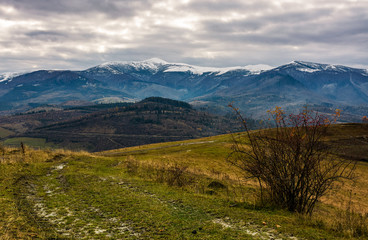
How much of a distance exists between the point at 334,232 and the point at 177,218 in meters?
5.88

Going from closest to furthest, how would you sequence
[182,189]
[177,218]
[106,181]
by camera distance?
[177,218], [182,189], [106,181]

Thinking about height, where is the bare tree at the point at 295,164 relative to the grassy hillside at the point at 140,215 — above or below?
above

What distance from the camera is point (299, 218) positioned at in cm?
981

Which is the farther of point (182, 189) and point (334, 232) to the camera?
point (182, 189)

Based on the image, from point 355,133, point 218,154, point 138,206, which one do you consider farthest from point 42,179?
point 355,133

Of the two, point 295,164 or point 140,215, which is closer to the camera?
point 140,215

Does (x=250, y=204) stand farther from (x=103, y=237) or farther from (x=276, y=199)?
(x=103, y=237)

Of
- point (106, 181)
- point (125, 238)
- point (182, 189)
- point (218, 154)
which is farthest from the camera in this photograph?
point (218, 154)

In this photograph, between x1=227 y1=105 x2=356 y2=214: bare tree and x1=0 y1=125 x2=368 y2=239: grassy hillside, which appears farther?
x1=227 y1=105 x2=356 y2=214: bare tree

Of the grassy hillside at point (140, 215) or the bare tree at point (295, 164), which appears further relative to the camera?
the bare tree at point (295, 164)

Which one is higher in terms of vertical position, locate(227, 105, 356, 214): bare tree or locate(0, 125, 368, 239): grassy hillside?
locate(227, 105, 356, 214): bare tree

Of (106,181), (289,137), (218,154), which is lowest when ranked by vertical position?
(218,154)

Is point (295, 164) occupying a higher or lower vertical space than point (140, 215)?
higher

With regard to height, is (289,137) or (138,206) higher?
(289,137)
